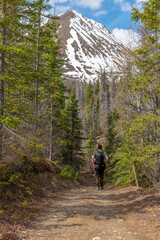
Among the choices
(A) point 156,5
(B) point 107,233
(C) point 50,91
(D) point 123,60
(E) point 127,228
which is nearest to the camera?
(B) point 107,233

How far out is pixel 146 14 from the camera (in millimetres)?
7316

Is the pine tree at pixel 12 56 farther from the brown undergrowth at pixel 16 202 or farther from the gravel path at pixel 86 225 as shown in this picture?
the gravel path at pixel 86 225

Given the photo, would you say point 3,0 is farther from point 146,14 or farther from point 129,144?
point 129,144

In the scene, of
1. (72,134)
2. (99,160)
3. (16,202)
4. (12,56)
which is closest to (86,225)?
(16,202)

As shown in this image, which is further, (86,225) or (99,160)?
(99,160)

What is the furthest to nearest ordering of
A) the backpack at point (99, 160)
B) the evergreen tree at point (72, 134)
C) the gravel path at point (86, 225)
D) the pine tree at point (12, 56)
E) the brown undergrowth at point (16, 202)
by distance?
1. the evergreen tree at point (72, 134)
2. the backpack at point (99, 160)
3. the pine tree at point (12, 56)
4. the brown undergrowth at point (16, 202)
5. the gravel path at point (86, 225)

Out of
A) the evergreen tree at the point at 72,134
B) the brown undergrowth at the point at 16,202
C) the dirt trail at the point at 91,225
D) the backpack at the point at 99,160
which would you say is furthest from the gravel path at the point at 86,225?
the evergreen tree at the point at 72,134

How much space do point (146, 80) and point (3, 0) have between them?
614 cm

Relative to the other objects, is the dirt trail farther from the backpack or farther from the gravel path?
the backpack

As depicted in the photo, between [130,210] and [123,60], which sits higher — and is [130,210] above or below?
below

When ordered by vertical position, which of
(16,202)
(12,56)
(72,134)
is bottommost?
(16,202)

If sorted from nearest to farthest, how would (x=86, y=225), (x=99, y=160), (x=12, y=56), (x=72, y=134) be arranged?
(x=86, y=225) → (x=12, y=56) → (x=99, y=160) → (x=72, y=134)

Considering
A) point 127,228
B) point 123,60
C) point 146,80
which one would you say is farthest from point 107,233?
point 123,60

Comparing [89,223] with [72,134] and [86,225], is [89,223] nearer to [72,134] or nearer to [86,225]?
[86,225]
